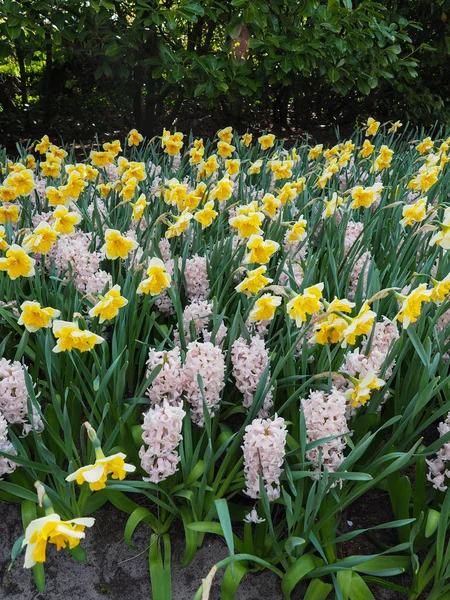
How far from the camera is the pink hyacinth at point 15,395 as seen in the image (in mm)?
1423

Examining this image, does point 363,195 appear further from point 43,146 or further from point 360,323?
point 43,146

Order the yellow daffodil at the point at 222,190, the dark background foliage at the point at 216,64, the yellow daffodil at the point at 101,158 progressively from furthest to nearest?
1. the dark background foliage at the point at 216,64
2. the yellow daffodil at the point at 101,158
3. the yellow daffodil at the point at 222,190

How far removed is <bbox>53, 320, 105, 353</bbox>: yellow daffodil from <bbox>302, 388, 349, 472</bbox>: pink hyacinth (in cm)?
56

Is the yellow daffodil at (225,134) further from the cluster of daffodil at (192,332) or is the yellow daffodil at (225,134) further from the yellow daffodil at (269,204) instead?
the yellow daffodil at (269,204)

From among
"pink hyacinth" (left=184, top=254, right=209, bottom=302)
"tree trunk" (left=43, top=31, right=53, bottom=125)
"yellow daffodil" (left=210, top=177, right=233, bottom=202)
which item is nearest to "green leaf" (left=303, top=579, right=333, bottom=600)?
"pink hyacinth" (left=184, top=254, right=209, bottom=302)

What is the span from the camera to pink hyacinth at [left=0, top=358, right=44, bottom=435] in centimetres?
142

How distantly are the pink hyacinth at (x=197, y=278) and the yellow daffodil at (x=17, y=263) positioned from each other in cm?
58

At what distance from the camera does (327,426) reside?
133 cm

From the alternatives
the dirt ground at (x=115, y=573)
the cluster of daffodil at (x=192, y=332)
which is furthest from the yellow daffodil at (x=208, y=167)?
the dirt ground at (x=115, y=573)

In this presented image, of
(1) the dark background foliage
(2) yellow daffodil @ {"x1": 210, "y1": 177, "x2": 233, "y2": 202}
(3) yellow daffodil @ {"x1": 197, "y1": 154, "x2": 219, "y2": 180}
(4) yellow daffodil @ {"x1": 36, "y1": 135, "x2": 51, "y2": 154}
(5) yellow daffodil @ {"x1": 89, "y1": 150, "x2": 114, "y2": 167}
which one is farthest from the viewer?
(1) the dark background foliage

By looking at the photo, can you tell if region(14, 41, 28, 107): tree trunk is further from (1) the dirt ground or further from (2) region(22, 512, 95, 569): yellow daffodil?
(2) region(22, 512, 95, 569): yellow daffodil

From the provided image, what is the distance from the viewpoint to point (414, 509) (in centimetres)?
144

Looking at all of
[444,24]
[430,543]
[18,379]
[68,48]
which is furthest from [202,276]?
[444,24]

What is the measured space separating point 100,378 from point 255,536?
0.58m
